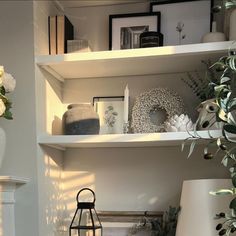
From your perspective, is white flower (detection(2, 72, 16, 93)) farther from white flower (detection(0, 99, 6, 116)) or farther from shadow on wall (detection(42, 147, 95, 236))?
shadow on wall (detection(42, 147, 95, 236))

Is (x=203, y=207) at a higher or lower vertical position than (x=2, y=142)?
lower

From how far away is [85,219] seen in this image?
209cm

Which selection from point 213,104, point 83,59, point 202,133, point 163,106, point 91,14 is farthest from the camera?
point 91,14

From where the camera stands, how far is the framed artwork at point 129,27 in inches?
82.8

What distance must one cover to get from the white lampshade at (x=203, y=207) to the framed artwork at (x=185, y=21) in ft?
2.61

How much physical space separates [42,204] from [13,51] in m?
0.77

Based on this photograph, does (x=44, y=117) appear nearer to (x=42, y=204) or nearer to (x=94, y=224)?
(x=42, y=204)

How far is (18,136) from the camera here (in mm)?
1906

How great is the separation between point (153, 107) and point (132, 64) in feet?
0.84

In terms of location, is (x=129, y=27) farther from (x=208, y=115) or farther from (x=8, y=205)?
(x=8, y=205)

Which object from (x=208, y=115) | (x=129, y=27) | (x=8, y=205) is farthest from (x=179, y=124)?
(x=8, y=205)

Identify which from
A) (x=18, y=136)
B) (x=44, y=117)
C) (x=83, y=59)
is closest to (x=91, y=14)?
(x=83, y=59)

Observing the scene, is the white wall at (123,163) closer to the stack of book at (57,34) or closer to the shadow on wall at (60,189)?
the shadow on wall at (60,189)

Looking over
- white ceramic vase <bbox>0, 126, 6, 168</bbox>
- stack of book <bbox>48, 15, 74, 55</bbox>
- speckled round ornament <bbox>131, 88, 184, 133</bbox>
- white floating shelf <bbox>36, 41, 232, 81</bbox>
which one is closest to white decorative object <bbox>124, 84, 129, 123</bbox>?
speckled round ornament <bbox>131, 88, 184, 133</bbox>
